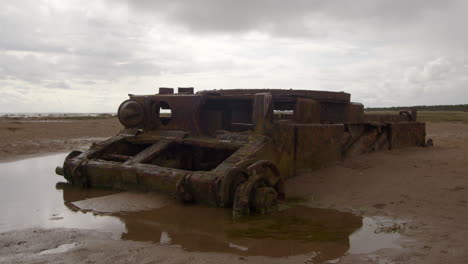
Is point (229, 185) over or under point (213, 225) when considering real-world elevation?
over

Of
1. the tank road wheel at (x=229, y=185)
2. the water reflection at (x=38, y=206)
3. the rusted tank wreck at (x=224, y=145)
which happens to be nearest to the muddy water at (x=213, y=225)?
the water reflection at (x=38, y=206)

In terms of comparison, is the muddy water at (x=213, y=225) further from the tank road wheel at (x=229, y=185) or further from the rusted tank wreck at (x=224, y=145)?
the rusted tank wreck at (x=224, y=145)

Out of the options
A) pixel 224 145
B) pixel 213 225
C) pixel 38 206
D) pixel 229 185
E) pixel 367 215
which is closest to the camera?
pixel 213 225

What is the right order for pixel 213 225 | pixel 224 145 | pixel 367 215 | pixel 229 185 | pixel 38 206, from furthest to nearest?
pixel 224 145
pixel 38 206
pixel 229 185
pixel 367 215
pixel 213 225

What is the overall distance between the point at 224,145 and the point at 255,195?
137 centimetres

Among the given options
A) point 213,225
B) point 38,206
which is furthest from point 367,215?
point 38,206

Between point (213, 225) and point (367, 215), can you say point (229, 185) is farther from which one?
point (367, 215)

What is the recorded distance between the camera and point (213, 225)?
3797 mm

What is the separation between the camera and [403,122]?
891cm

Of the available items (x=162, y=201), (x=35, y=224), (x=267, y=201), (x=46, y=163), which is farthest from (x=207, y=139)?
(x=46, y=163)

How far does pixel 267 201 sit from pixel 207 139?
6.03 feet

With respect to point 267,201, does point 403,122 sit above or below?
above

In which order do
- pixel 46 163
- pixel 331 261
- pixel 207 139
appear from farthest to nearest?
1. pixel 46 163
2. pixel 207 139
3. pixel 331 261

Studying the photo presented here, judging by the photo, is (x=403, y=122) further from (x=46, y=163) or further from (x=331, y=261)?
(x=46, y=163)
